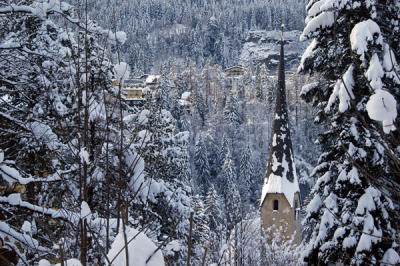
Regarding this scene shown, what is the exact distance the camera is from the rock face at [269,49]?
4616 inches

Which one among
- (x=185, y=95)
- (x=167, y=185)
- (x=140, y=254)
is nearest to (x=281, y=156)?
(x=167, y=185)

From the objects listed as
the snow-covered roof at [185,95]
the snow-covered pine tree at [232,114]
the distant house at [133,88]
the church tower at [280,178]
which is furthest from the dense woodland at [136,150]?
the snow-covered roof at [185,95]

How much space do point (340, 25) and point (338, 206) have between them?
3.63 meters

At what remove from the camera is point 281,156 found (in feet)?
65.1

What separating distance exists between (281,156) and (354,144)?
12.9 m

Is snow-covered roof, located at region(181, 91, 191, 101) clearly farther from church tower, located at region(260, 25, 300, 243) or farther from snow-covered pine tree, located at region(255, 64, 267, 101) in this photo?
church tower, located at region(260, 25, 300, 243)

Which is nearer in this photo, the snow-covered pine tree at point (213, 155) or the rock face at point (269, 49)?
the snow-covered pine tree at point (213, 155)

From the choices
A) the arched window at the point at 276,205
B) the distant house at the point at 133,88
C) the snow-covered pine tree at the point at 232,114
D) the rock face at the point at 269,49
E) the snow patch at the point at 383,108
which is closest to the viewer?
the snow patch at the point at 383,108

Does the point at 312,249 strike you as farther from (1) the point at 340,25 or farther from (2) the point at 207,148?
(2) the point at 207,148

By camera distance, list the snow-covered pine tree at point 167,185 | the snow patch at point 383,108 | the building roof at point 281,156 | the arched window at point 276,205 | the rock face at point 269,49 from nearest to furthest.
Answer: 1. the snow patch at point 383,108
2. the snow-covered pine tree at point 167,185
3. the building roof at point 281,156
4. the arched window at point 276,205
5. the rock face at point 269,49

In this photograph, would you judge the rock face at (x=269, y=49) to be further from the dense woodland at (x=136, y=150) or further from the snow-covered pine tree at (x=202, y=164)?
the dense woodland at (x=136, y=150)

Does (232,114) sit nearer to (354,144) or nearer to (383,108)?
(354,144)

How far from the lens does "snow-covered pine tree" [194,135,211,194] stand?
150 feet

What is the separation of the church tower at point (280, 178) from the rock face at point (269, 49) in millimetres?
94019
